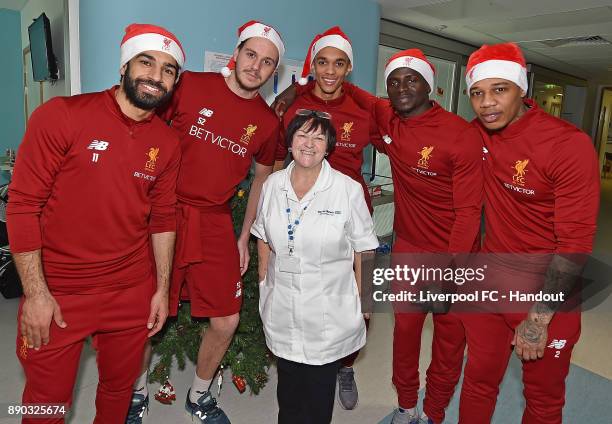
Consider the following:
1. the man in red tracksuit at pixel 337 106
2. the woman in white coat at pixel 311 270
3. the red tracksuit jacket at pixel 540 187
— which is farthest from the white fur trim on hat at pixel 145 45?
the red tracksuit jacket at pixel 540 187

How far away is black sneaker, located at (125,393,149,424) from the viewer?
2486 millimetres

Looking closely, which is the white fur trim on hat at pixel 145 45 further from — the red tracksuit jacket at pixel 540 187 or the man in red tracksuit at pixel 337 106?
the red tracksuit jacket at pixel 540 187

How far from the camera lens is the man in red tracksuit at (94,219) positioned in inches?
66.0

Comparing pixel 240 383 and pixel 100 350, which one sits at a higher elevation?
pixel 100 350

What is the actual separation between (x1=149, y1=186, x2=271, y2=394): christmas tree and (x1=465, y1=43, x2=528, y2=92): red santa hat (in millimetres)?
1448

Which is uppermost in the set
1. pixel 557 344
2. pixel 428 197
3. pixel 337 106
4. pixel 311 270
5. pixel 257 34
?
pixel 257 34

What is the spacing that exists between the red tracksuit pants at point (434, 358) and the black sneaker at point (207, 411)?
95 cm

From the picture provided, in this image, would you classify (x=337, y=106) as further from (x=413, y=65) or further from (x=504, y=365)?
(x=504, y=365)

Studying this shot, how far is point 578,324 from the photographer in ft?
6.40

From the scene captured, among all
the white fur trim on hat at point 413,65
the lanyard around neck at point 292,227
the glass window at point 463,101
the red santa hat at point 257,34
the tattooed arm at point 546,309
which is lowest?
the tattooed arm at point 546,309

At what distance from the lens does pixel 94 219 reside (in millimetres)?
1791

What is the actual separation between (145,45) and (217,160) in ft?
2.03

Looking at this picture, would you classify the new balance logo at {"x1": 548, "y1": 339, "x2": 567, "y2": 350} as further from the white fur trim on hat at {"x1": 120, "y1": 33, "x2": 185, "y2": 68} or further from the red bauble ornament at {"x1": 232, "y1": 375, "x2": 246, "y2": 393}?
the white fur trim on hat at {"x1": 120, "y1": 33, "x2": 185, "y2": 68}

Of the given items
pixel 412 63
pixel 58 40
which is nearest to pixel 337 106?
pixel 412 63
